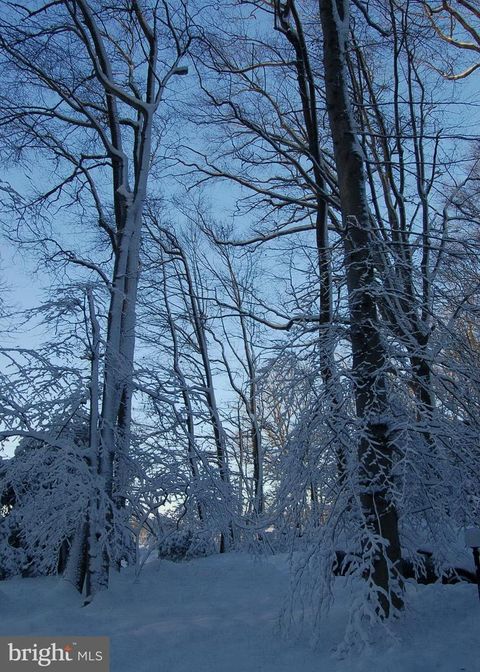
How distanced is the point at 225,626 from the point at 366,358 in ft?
10.1

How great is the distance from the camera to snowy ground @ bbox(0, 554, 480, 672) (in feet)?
14.7

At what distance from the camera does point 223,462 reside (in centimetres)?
966

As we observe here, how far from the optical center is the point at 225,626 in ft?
19.5

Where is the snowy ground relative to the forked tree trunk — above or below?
below

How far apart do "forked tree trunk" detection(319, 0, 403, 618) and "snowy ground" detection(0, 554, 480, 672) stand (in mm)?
445

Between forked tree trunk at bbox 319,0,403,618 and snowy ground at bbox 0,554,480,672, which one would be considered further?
forked tree trunk at bbox 319,0,403,618

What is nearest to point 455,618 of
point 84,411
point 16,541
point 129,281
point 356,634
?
point 356,634

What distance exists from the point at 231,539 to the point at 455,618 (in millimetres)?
5194

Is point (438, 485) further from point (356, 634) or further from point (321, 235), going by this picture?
point (321, 235)

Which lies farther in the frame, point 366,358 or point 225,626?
point 225,626

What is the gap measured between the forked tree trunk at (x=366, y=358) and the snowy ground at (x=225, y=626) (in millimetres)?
445

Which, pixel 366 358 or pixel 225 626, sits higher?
pixel 366 358

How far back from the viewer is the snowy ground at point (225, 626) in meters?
4.47

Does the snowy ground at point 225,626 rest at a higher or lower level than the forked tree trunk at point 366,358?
lower
